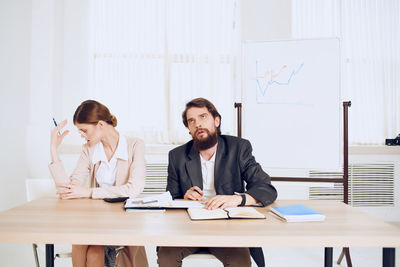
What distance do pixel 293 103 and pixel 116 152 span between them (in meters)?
1.33

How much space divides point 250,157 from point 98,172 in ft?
3.12

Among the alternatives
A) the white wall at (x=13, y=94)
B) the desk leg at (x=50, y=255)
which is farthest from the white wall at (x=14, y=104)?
the desk leg at (x=50, y=255)

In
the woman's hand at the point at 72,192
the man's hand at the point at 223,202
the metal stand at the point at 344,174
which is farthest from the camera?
the metal stand at the point at 344,174

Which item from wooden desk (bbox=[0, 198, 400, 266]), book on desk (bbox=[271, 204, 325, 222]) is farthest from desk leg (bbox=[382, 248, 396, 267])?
book on desk (bbox=[271, 204, 325, 222])

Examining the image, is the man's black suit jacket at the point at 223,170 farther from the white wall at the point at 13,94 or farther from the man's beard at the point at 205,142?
the white wall at the point at 13,94

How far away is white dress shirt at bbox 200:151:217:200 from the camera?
193 cm

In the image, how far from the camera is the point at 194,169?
1875 mm

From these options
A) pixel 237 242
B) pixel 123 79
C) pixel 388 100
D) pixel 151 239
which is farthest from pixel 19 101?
pixel 388 100

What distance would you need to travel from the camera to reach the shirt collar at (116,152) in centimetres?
193

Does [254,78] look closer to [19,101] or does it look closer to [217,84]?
[217,84]

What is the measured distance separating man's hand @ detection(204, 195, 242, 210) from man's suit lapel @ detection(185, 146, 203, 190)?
430 mm

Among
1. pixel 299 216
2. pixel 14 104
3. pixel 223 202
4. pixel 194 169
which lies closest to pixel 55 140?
pixel 194 169

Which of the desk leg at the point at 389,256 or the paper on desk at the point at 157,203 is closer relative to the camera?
the desk leg at the point at 389,256

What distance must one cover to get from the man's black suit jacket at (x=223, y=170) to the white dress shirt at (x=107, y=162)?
12.4 inches
